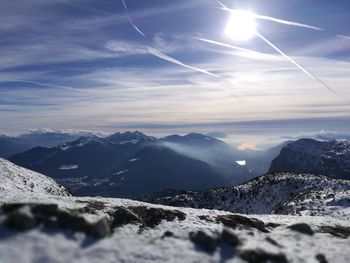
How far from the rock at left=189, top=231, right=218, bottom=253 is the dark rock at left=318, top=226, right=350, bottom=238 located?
15.0 meters

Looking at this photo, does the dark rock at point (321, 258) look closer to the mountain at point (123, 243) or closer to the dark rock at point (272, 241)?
the mountain at point (123, 243)

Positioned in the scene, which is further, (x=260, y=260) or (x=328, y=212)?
(x=328, y=212)

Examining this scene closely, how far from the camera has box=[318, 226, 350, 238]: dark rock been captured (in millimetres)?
34250

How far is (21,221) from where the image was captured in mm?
21047

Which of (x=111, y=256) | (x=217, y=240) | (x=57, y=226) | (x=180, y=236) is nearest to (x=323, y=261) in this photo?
(x=217, y=240)

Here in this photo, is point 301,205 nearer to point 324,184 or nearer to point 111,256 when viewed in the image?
point 324,184

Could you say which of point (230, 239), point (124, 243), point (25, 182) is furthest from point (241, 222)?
point (25, 182)

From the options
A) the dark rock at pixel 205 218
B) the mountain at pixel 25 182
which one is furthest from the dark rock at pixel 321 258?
the mountain at pixel 25 182

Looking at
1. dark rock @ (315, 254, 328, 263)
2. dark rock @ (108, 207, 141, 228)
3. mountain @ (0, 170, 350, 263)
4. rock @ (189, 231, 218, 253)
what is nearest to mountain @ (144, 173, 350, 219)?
dark rock @ (108, 207, 141, 228)

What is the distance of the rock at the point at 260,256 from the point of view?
21391 millimetres

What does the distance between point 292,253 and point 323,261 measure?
5.66ft

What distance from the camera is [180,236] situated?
25.0m

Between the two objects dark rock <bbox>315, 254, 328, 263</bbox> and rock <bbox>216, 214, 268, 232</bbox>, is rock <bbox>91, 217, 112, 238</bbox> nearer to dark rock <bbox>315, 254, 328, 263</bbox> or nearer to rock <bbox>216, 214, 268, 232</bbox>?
dark rock <bbox>315, 254, 328, 263</bbox>

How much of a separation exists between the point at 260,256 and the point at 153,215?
15.3m
